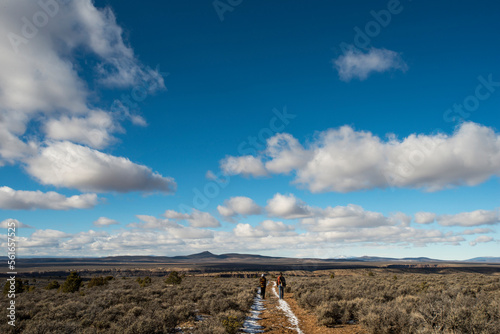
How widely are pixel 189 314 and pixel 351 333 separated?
26.3 ft

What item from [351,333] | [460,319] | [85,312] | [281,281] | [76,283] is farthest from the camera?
[76,283]

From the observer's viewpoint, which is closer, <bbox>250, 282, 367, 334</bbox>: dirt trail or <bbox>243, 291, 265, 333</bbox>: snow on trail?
<bbox>250, 282, 367, 334</bbox>: dirt trail

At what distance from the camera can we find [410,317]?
9.68 metres

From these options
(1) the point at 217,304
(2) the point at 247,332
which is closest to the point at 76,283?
(1) the point at 217,304

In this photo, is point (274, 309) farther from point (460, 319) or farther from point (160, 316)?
point (460, 319)

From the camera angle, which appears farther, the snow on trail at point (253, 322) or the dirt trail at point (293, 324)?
the snow on trail at point (253, 322)

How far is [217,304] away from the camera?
15602 millimetres

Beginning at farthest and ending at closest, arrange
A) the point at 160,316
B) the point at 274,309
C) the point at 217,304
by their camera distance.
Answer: the point at 274,309 → the point at 217,304 → the point at 160,316

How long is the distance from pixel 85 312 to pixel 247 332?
8.97m

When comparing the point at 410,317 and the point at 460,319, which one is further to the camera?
the point at 410,317

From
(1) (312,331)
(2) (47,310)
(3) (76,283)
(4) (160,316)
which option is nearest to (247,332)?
(1) (312,331)

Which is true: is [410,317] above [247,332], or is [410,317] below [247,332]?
above

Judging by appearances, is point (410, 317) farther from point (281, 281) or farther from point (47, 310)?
point (47, 310)

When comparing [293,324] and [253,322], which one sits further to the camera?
[253,322]
